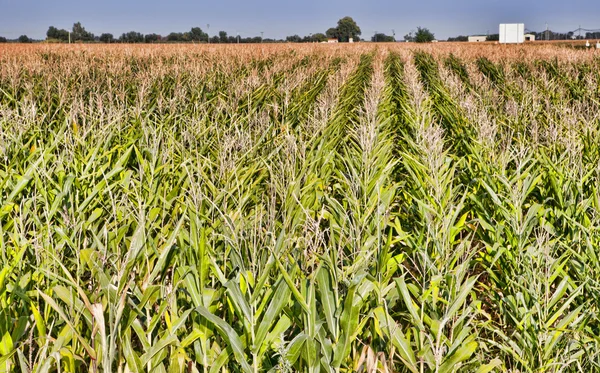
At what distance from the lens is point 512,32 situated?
92.8 feet

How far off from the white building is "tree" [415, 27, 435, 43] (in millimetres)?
28732

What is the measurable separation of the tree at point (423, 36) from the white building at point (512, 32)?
2873 cm

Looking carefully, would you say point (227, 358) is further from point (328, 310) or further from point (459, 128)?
point (459, 128)

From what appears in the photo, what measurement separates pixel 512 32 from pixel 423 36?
32.4m

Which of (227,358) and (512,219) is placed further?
(512,219)

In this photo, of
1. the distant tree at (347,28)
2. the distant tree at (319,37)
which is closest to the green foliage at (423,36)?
the distant tree at (319,37)

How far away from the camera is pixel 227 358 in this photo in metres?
1.95

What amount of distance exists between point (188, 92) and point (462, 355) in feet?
21.9

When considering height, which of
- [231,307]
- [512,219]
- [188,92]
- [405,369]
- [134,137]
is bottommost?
[405,369]

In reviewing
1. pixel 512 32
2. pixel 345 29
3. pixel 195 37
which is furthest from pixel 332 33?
pixel 512 32

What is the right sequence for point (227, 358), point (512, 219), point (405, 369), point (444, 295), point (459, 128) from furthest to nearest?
point (459, 128)
point (512, 219)
point (444, 295)
point (405, 369)
point (227, 358)

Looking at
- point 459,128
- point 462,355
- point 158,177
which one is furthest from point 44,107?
point 462,355

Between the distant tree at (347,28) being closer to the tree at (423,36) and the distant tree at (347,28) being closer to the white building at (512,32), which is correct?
the tree at (423,36)

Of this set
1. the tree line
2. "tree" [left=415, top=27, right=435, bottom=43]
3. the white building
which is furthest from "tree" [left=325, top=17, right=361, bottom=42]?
the white building
